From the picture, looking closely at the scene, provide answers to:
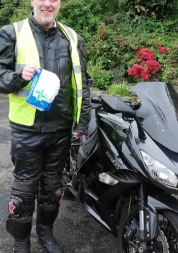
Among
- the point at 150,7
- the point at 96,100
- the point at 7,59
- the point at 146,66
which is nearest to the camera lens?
the point at 7,59

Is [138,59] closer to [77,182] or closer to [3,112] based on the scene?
[3,112]

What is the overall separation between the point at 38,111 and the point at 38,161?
370 mm

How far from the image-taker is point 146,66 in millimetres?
7457

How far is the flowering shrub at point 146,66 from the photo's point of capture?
7.29m

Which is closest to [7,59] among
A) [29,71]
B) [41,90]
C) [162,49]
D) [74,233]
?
[29,71]

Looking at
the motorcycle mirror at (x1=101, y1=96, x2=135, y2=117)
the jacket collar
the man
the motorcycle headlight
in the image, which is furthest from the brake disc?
the jacket collar

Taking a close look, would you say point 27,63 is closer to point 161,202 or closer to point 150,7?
point 161,202

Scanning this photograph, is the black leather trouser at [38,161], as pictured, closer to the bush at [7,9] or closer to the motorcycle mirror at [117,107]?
the motorcycle mirror at [117,107]

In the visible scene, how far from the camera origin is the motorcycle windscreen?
1817 millimetres

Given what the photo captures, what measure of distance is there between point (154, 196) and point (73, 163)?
1181 millimetres

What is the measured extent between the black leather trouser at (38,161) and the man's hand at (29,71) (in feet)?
1.41

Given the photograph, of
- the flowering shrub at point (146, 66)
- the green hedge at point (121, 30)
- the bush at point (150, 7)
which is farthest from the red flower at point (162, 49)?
the bush at point (150, 7)

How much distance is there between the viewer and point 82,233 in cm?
272

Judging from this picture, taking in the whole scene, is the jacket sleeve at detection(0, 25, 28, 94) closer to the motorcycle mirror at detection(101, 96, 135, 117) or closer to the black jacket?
the black jacket
